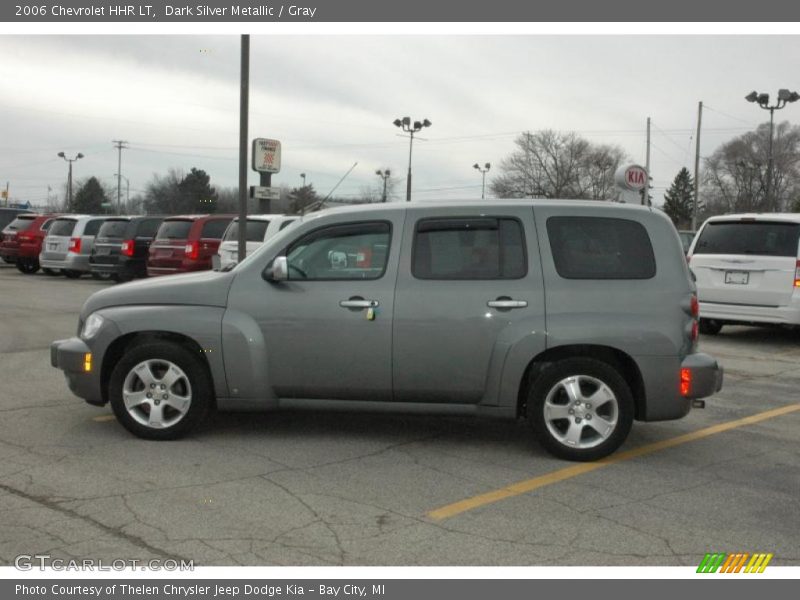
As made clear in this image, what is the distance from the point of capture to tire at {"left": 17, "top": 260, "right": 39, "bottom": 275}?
2675 cm

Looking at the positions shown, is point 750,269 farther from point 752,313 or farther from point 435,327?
point 435,327

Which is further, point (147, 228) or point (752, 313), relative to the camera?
point (147, 228)

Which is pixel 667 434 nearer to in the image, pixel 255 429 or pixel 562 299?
pixel 562 299

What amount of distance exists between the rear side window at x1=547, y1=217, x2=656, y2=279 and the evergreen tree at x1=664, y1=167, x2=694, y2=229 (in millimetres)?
104007

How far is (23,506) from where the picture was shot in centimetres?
497

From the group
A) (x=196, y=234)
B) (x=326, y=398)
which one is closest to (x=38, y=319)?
(x=196, y=234)

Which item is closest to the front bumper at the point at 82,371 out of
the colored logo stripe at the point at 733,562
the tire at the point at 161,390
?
the tire at the point at 161,390

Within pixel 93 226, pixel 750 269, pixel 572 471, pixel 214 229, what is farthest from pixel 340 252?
pixel 93 226

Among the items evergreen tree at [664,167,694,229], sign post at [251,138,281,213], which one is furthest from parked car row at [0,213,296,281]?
evergreen tree at [664,167,694,229]

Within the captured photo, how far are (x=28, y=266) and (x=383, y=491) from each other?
79.8 feet

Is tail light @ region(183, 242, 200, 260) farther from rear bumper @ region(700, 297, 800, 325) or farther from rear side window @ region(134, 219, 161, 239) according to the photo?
rear bumper @ region(700, 297, 800, 325)

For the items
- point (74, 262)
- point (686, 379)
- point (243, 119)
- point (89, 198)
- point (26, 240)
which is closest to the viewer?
point (686, 379)

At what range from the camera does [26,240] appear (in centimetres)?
2647
